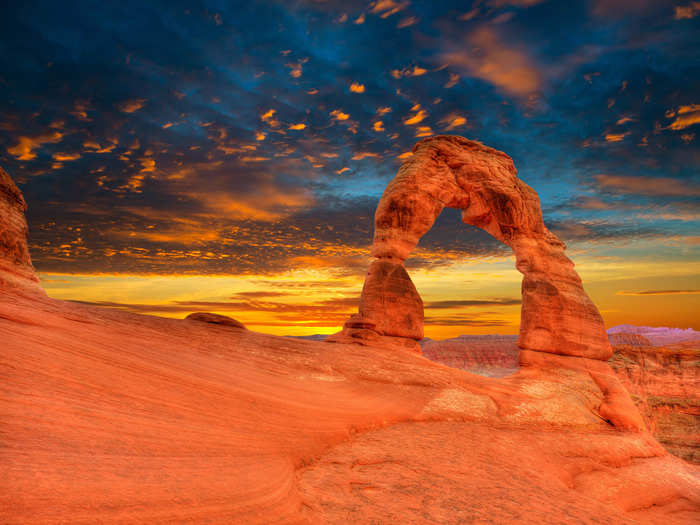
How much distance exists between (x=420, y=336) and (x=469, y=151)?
24.6ft

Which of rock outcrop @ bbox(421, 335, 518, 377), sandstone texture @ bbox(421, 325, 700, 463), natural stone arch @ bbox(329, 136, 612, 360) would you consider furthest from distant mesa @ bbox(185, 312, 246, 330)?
rock outcrop @ bbox(421, 335, 518, 377)

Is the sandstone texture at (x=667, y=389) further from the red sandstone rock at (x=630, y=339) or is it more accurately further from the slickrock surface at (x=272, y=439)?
the red sandstone rock at (x=630, y=339)

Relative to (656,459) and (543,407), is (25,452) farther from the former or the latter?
(656,459)

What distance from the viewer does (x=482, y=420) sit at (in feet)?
29.0

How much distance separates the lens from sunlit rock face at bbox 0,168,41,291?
9.15m

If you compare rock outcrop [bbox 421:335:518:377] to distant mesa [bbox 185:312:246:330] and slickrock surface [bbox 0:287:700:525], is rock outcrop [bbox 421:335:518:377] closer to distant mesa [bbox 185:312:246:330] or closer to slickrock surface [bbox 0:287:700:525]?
slickrock surface [bbox 0:287:700:525]

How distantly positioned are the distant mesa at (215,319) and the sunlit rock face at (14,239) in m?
3.50

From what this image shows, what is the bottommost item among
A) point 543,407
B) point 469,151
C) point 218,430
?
point 543,407

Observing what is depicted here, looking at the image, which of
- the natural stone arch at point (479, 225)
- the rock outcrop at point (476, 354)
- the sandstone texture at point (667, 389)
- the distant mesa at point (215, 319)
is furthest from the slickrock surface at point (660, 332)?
the distant mesa at point (215, 319)

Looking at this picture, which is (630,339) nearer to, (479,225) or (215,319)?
(479,225)

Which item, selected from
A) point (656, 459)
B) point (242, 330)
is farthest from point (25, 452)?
point (656, 459)

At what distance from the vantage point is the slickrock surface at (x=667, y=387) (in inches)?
1254

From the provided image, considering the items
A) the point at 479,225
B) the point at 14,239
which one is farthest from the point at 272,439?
the point at 479,225

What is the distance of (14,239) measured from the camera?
9734mm
